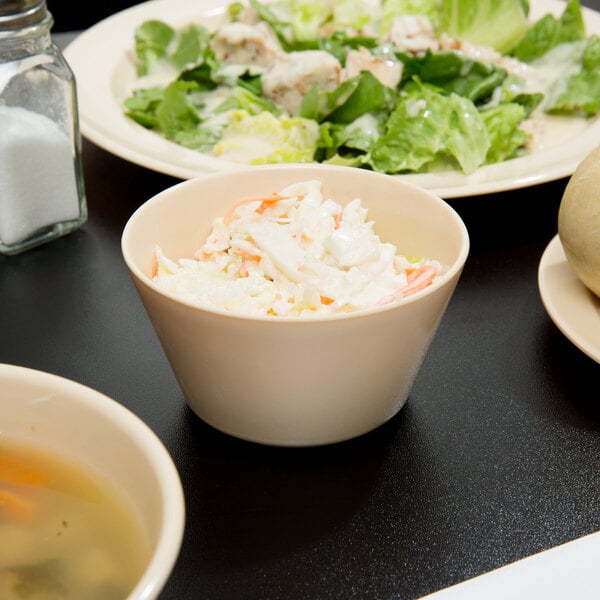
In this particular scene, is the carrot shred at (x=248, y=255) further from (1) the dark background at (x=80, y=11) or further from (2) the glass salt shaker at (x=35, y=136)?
(1) the dark background at (x=80, y=11)

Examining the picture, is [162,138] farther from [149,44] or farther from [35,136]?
[149,44]

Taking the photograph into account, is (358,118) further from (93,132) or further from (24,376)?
(24,376)

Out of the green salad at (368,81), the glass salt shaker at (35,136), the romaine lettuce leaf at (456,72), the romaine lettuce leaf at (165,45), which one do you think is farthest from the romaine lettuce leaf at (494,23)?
the glass salt shaker at (35,136)

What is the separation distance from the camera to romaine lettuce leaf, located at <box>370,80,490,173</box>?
1388 millimetres

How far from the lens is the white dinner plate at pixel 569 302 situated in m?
0.98

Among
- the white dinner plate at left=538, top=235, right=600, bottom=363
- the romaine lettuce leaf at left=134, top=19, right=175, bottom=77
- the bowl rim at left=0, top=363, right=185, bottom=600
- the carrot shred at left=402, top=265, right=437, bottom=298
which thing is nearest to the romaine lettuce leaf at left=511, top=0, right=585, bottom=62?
the romaine lettuce leaf at left=134, top=19, right=175, bottom=77

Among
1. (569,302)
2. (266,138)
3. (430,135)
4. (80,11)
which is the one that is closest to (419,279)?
(569,302)

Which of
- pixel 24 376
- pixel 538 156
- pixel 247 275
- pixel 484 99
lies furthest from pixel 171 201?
pixel 484 99

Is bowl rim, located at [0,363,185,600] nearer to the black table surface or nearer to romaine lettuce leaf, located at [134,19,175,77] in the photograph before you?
the black table surface

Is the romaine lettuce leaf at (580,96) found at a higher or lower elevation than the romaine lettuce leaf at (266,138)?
higher

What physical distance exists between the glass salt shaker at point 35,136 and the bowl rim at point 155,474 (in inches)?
24.4

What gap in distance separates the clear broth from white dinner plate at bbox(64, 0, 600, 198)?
68cm

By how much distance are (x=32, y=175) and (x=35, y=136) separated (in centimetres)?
5

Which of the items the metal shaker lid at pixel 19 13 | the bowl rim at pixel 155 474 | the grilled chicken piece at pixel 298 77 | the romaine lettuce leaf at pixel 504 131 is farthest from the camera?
the grilled chicken piece at pixel 298 77
